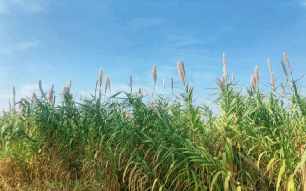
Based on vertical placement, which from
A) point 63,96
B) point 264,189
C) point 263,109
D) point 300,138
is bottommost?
point 264,189

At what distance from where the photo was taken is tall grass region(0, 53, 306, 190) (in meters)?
2.61

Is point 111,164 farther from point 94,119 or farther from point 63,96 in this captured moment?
point 63,96

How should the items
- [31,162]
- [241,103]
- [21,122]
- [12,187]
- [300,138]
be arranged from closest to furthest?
[300,138], [241,103], [12,187], [31,162], [21,122]

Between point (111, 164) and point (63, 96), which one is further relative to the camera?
point (63, 96)

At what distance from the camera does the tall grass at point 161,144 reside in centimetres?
261

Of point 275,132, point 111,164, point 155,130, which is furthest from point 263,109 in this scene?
point 111,164

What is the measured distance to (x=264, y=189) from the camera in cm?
276

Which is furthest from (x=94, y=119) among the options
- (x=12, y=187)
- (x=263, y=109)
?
(x=263, y=109)

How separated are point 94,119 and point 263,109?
2.23 meters

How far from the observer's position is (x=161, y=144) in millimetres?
2734

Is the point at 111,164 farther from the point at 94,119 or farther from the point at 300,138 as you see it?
the point at 300,138

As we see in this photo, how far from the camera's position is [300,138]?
276 centimetres

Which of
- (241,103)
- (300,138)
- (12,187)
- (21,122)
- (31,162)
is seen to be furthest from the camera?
(21,122)

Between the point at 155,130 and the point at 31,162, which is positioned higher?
the point at 155,130
